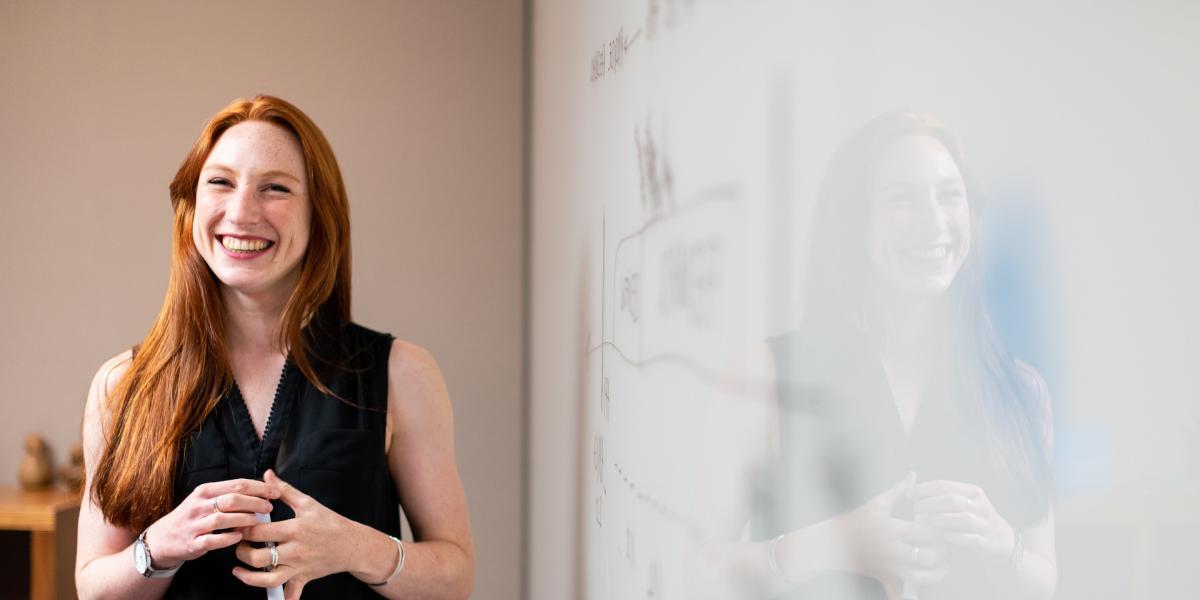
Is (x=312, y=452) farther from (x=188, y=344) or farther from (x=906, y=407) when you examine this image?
(x=906, y=407)

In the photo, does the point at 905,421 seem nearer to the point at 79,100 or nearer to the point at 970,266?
the point at 970,266

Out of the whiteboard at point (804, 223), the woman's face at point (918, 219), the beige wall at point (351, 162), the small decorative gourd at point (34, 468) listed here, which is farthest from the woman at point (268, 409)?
the small decorative gourd at point (34, 468)

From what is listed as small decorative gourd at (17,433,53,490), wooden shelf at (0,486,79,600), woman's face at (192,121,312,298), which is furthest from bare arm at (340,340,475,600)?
small decorative gourd at (17,433,53,490)

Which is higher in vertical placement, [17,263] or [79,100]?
[79,100]

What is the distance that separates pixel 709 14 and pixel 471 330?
2.17 m

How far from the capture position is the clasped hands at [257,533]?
4.38 feet

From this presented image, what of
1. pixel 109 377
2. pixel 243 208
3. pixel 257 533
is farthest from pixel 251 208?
pixel 257 533

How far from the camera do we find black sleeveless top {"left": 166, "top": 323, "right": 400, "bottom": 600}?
4.84ft

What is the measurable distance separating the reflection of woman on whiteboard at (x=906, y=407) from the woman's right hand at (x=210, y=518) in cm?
96

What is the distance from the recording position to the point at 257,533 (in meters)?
1.35

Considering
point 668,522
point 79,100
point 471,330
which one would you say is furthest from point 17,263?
point 668,522

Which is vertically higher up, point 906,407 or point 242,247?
point 242,247

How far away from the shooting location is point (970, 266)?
380mm

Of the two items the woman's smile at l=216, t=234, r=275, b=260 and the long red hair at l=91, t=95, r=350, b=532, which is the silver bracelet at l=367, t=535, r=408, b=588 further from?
the woman's smile at l=216, t=234, r=275, b=260
